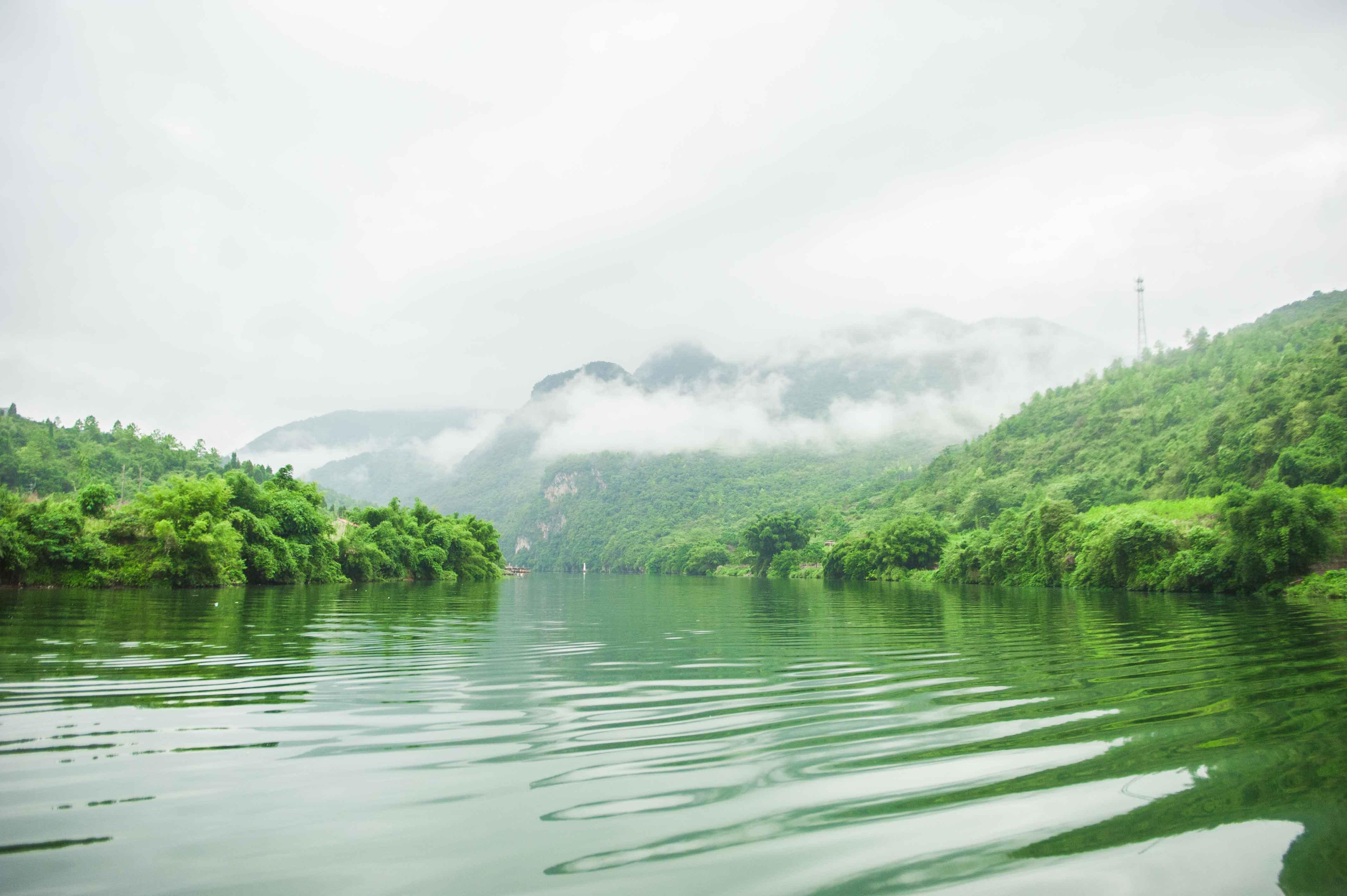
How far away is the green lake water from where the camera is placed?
380 centimetres

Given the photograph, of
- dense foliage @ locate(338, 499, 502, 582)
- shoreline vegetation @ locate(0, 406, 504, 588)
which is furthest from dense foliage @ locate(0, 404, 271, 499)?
dense foliage @ locate(338, 499, 502, 582)

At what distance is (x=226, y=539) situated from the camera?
4416 cm

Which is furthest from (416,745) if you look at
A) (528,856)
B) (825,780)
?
(825,780)

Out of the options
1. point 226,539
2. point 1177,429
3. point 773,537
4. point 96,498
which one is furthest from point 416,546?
point 1177,429

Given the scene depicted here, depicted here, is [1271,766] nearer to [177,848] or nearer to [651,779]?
[651,779]

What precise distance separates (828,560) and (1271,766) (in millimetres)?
99666

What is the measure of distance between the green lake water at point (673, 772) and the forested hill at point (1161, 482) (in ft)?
98.5

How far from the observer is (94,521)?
42625 millimetres

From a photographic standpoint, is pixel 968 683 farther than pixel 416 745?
Yes

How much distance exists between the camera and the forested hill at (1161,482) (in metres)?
37.1

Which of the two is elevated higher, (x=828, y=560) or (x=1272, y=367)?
(x=1272, y=367)

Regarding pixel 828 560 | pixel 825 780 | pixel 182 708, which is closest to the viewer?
pixel 825 780

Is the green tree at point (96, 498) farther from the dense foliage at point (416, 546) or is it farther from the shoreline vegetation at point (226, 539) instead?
the dense foliage at point (416, 546)

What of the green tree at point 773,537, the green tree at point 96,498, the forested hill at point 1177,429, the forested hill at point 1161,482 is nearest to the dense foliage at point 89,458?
the green tree at point 96,498
